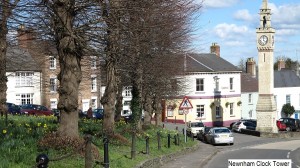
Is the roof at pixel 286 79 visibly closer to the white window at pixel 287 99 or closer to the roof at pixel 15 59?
the white window at pixel 287 99

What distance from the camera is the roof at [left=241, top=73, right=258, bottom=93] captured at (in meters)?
78.6

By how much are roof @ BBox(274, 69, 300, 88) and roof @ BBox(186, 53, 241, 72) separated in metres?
12.9

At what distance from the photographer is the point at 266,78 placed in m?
53.8

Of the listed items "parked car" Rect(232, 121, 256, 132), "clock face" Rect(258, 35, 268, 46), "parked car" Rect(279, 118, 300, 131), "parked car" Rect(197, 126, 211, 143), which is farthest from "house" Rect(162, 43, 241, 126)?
"parked car" Rect(197, 126, 211, 143)

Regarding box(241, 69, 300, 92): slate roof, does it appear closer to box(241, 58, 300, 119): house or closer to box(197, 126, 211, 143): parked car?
box(241, 58, 300, 119): house

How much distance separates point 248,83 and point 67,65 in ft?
221

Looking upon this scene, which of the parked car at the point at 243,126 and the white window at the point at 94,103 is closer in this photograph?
the parked car at the point at 243,126

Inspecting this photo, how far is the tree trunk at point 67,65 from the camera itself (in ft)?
46.0

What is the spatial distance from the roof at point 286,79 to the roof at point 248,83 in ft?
11.5

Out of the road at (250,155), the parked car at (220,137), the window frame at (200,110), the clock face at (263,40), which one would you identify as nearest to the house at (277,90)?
the window frame at (200,110)

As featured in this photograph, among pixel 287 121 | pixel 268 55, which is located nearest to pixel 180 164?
pixel 268 55

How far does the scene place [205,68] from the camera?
67.5m

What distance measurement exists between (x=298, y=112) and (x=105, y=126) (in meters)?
68.5

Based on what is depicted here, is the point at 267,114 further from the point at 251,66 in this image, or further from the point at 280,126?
the point at 251,66
